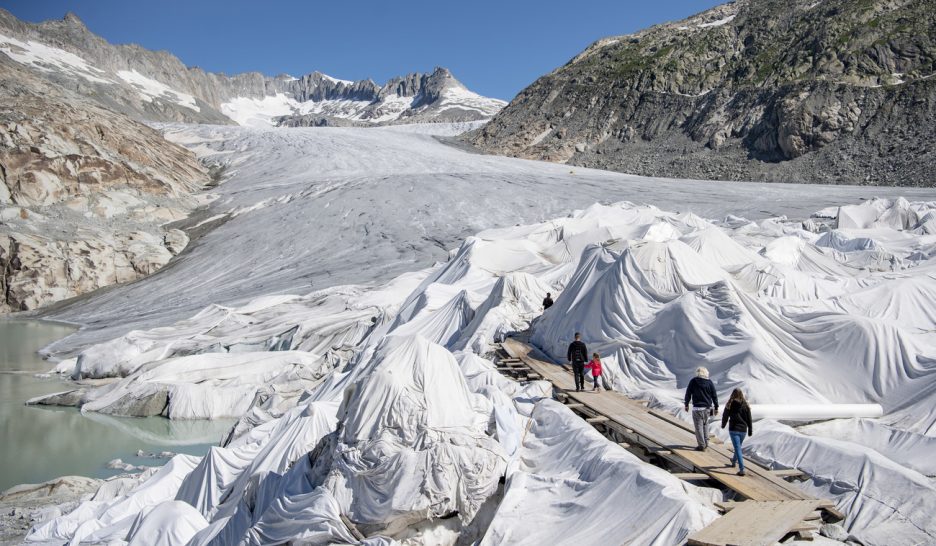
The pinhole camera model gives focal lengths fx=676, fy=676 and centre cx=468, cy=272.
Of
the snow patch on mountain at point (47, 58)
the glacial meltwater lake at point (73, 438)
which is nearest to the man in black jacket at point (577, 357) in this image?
the glacial meltwater lake at point (73, 438)

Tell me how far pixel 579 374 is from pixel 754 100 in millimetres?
56307

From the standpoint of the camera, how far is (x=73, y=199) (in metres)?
46.1

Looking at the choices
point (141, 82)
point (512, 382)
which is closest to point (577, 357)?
point (512, 382)

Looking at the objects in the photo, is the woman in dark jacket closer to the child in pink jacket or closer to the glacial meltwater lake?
the child in pink jacket

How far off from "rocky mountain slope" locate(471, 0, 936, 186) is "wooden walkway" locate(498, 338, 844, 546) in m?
44.2

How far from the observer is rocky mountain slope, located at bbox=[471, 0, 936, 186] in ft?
168

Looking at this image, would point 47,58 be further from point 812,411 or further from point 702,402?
point 812,411

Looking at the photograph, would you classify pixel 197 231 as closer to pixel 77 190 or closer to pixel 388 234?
pixel 77 190

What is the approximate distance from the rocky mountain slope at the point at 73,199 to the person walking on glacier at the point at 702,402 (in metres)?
41.1

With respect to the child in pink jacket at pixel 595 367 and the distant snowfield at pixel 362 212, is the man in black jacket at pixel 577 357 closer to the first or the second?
the child in pink jacket at pixel 595 367

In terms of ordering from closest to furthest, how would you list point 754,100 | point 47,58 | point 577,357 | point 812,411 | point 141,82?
point 812,411 → point 577,357 → point 754,100 → point 47,58 → point 141,82

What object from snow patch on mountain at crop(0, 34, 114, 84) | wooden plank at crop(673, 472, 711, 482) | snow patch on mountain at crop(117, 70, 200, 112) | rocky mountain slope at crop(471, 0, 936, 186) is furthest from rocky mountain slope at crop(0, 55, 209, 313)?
snow patch on mountain at crop(117, 70, 200, 112)

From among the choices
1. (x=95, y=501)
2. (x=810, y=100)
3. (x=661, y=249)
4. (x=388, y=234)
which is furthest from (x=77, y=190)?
(x=810, y=100)

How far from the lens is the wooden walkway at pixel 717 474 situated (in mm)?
6805
